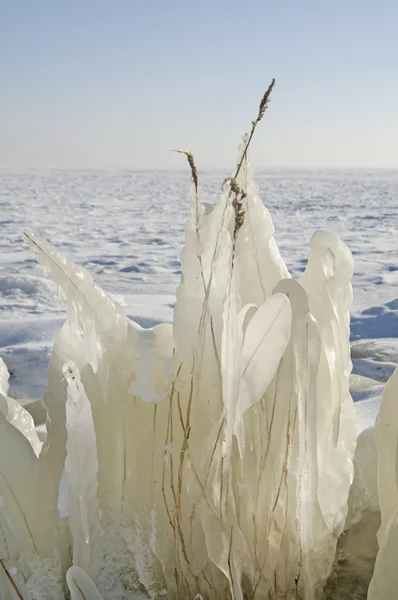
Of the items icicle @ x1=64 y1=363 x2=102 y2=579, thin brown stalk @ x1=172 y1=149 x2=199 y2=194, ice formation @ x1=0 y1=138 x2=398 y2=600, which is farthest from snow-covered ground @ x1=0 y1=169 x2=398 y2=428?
icicle @ x1=64 y1=363 x2=102 y2=579

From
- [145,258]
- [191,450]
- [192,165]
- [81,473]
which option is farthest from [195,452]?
[145,258]

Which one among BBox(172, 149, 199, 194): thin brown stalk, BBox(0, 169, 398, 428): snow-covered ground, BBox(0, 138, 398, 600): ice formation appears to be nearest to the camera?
BBox(172, 149, 199, 194): thin brown stalk

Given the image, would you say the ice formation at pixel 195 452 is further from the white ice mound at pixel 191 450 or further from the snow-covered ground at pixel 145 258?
the snow-covered ground at pixel 145 258

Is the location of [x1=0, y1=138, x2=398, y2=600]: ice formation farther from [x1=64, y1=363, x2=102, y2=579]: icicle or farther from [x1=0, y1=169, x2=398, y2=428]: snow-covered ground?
[x1=0, y1=169, x2=398, y2=428]: snow-covered ground

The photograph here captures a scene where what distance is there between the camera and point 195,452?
101 cm

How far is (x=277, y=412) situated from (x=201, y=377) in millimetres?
148

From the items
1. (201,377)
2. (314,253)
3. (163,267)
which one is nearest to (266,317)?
(201,377)

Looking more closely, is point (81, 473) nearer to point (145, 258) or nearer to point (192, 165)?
point (192, 165)

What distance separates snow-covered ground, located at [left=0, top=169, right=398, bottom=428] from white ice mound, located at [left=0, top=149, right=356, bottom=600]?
33 centimetres

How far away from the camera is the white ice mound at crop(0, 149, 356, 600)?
0.94 metres

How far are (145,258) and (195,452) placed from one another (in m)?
7.24

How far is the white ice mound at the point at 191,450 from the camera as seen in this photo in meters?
0.94

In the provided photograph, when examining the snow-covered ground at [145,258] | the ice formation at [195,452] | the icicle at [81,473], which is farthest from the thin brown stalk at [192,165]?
the icicle at [81,473]

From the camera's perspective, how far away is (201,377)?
39.3 inches
